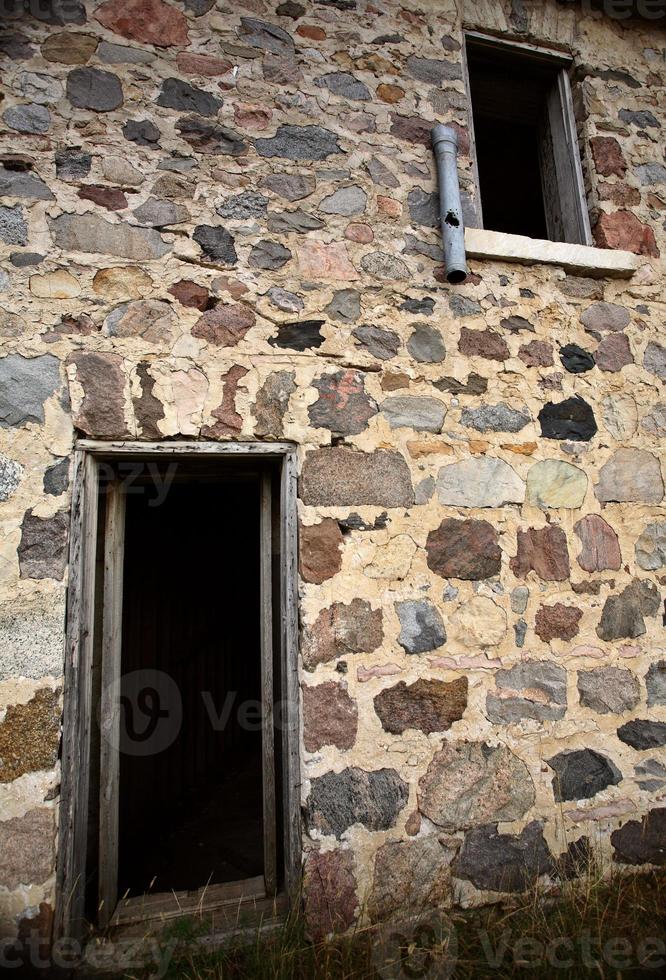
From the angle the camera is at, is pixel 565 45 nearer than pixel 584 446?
No

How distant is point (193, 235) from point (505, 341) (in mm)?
1449

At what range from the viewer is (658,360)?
282 cm

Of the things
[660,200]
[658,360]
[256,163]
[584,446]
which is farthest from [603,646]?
[256,163]

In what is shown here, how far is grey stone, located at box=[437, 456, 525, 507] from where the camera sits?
246 centimetres

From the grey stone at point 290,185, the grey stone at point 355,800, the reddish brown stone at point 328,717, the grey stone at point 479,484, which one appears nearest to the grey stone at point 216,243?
the grey stone at point 290,185

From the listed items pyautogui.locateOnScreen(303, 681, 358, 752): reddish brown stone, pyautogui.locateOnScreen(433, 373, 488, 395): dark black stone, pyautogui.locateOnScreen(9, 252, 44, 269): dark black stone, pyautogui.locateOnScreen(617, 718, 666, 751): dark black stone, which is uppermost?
pyautogui.locateOnScreen(9, 252, 44, 269): dark black stone

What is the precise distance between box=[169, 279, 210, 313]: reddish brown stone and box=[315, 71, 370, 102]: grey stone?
1.20 meters

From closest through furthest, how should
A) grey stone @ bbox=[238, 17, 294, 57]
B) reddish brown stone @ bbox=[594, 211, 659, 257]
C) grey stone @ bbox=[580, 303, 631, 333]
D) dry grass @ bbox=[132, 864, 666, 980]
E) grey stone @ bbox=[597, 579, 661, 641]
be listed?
dry grass @ bbox=[132, 864, 666, 980]
grey stone @ bbox=[597, 579, 661, 641]
grey stone @ bbox=[238, 17, 294, 57]
grey stone @ bbox=[580, 303, 631, 333]
reddish brown stone @ bbox=[594, 211, 659, 257]

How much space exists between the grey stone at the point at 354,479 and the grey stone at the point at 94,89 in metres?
1.72

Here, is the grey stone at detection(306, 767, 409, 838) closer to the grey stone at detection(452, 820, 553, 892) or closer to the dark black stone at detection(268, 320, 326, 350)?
the grey stone at detection(452, 820, 553, 892)

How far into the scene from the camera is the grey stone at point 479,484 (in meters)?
2.46

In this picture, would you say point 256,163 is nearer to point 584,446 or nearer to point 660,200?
point 584,446

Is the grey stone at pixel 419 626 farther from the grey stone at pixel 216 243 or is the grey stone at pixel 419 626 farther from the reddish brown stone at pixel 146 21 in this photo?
the reddish brown stone at pixel 146 21

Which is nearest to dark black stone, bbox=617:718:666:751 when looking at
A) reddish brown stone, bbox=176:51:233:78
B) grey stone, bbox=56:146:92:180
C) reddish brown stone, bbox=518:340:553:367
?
reddish brown stone, bbox=518:340:553:367
